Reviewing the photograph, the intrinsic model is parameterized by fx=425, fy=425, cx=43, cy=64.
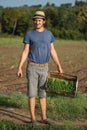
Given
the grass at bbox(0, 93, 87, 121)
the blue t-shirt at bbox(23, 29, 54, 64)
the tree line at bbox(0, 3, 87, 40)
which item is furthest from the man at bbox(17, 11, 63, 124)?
the tree line at bbox(0, 3, 87, 40)

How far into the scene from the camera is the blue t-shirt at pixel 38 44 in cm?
646

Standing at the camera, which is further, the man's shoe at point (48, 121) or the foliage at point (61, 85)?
the foliage at point (61, 85)

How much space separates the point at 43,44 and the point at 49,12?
62.5 meters

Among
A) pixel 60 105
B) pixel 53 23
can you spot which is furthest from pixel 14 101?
pixel 53 23

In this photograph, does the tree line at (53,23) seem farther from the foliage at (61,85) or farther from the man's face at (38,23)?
the man's face at (38,23)

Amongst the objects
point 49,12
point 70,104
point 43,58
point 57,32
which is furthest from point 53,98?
point 49,12

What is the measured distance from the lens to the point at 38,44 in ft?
21.2

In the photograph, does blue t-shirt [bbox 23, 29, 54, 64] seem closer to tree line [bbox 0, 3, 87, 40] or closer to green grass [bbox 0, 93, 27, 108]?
green grass [bbox 0, 93, 27, 108]

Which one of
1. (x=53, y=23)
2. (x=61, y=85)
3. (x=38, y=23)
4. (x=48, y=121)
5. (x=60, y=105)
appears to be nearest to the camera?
(x=38, y=23)

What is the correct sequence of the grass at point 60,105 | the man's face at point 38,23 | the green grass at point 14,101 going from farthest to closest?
the green grass at point 14,101 → the grass at point 60,105 → the man's face at point 38,23

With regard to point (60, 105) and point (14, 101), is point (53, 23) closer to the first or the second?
point (14, 101)

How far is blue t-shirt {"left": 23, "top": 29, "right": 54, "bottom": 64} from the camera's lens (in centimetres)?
646

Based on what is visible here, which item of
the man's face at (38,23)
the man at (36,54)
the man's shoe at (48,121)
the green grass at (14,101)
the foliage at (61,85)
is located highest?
the man's face at (38,23)

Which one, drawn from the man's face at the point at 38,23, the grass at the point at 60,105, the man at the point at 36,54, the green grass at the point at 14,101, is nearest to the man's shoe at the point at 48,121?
the man at the point at 36,54
